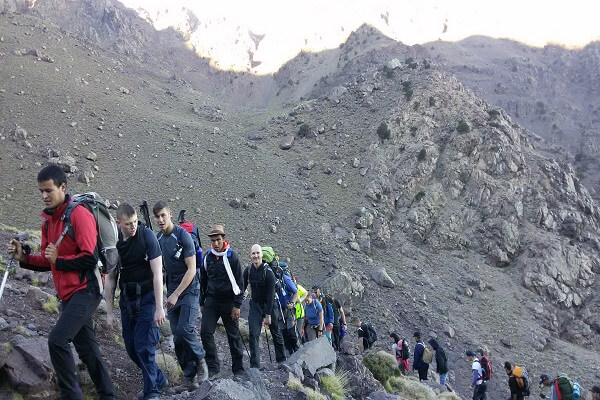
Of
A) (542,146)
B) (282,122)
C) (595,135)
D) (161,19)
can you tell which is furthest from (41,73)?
(161,19)

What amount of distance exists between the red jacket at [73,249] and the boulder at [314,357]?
4.24 metres

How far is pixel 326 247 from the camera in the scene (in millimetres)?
26453

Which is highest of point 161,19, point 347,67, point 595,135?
point 161,19

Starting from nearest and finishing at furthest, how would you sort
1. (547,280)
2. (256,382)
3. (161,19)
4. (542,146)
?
1. (256,382)
2. (547,280)
3. (542,146)
4. (161,19)

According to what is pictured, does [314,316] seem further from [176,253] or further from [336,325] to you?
[176,253]

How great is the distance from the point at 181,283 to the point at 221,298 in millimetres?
933

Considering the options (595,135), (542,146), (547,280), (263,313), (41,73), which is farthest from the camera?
(595,135)

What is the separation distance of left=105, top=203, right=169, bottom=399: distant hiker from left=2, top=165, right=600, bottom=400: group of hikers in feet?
0.04

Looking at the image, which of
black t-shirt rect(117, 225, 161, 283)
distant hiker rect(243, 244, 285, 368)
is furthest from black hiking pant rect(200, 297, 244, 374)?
Answer: black t-shirt rect(117, 225, 161, 283)

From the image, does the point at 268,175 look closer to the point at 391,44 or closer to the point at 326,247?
the point at 326,247

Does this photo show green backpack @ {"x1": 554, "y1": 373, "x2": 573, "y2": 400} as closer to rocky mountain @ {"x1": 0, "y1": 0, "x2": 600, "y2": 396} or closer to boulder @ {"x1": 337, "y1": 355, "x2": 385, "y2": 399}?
boulder @ {"x1": 337, "y1": 355, "x2": 385, "y2": 399}

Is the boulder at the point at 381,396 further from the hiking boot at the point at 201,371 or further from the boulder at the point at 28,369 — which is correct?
the boulder at the point at 28,369

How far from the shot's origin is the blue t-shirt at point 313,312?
11.5 meters

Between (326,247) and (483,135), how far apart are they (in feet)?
63.6
